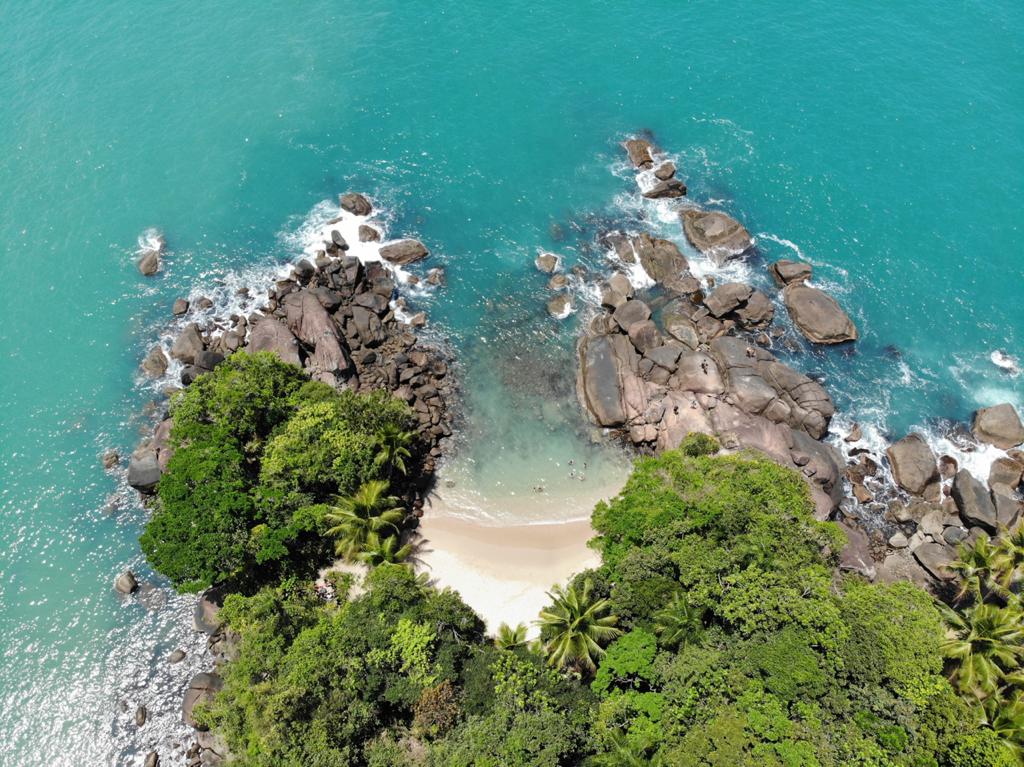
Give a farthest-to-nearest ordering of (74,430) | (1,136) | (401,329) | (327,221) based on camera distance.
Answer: (1,136) < (327,221) < (401,329) < (74,430)

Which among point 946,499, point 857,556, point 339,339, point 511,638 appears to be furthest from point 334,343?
point 946,499

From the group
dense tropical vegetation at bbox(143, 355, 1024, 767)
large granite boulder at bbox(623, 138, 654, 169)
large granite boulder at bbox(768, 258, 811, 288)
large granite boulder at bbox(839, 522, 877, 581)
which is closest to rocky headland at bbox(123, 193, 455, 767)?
dense tropical vegetation at bbox(143, 355, 1024, 767)

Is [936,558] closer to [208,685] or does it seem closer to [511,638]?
[511,638]

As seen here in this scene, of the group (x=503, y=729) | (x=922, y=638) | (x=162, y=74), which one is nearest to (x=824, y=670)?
(x=922, y=638)

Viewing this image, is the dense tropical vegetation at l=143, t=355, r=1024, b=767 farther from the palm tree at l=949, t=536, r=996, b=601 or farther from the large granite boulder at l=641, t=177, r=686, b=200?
the large granite boulder at l=641, t=177, r=686, b=200

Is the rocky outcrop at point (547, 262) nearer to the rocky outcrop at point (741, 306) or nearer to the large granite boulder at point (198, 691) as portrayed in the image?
the rocky outcrop at point (741, 306)

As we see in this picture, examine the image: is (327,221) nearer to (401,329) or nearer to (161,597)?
(401,329)

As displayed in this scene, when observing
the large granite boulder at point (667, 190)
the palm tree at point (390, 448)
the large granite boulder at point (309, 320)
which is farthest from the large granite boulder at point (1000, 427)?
the large granite boulder at point (309, 320)
